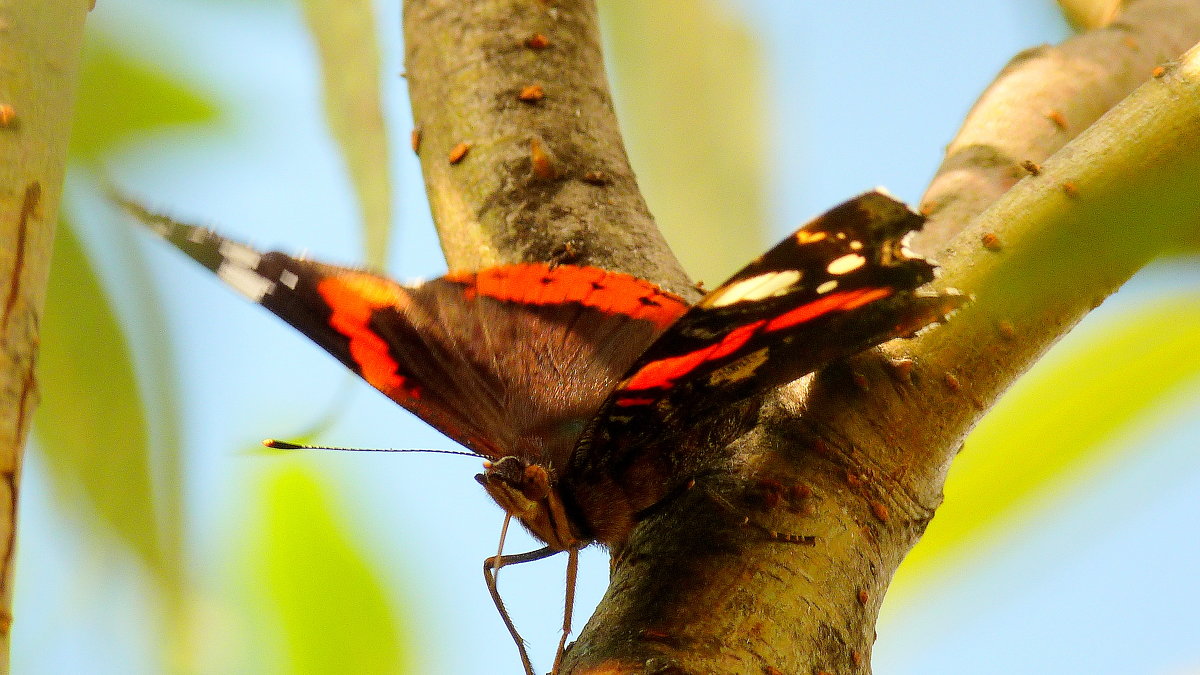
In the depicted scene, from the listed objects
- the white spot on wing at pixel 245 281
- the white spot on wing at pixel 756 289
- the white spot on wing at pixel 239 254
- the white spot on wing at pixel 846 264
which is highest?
the white spot on wing at pixel 239 254

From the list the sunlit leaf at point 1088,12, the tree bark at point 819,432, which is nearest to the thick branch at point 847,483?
the tree bark at point 819,432

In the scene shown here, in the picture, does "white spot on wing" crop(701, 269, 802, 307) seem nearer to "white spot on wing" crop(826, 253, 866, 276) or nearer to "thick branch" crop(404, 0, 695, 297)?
"white spot on wing" crop(826, 253, 866, 276)

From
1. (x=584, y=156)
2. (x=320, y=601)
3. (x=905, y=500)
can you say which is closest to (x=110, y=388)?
(x=320, y=601)

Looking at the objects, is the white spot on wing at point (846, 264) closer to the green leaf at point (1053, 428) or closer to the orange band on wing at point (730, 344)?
the orange band on wing at point (730, 344)

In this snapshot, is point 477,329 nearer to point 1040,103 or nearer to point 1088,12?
point 1040,103

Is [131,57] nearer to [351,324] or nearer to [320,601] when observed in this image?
[351,324]

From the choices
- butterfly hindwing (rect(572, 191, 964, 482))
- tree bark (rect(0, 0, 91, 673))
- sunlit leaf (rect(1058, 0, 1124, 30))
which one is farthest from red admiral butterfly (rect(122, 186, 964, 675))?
sunlit leaf (rect(1058, 0, 1124, 30))

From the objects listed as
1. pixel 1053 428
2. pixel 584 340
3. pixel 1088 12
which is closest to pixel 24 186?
pixel 584 340
